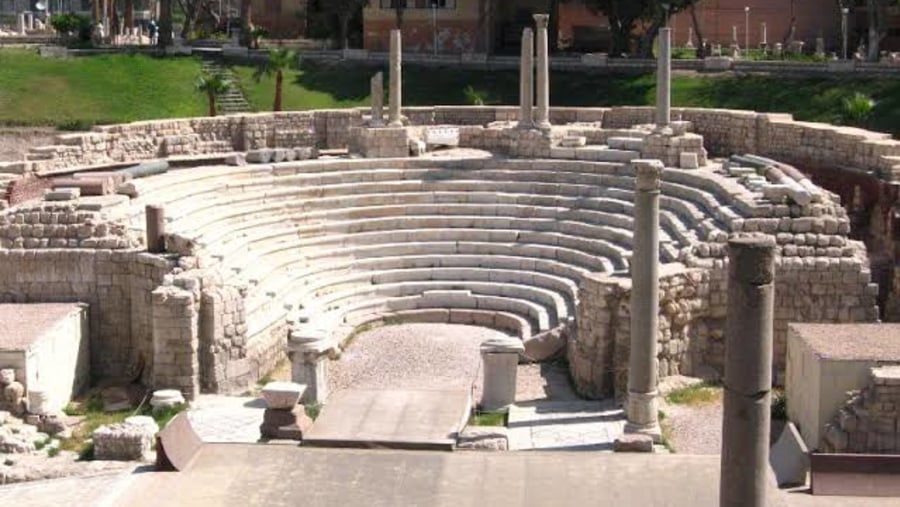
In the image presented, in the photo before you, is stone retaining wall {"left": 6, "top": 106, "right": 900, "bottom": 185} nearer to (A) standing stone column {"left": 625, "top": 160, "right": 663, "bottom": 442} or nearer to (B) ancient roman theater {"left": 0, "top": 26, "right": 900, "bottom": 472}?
(B) ancient roman theater {"left": 0, "top": 26, "right": 900, "bottom": 472}

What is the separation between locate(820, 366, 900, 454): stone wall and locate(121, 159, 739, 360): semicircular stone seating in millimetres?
6668

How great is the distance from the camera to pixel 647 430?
19688mm

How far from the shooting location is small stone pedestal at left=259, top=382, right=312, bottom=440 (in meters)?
19.4

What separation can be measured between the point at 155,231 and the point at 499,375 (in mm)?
7057

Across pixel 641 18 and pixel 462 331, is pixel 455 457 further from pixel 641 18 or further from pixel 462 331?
pixel 641 18

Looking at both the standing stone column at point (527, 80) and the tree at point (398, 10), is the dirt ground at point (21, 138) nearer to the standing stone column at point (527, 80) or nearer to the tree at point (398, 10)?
the tree at point (398, 10)

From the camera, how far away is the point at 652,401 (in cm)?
1980

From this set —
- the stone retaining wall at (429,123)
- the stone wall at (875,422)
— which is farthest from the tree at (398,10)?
the stone wall at (875,422)

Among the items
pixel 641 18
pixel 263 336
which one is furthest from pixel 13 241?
pixel 641 18

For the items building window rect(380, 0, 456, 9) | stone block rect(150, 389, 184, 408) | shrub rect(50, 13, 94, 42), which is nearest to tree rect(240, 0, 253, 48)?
building window rect(380, 0, 456, 9)

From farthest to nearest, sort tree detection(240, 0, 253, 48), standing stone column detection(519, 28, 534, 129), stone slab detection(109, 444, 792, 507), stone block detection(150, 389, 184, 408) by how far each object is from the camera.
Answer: tree detection(240, 0, 253, 48) < standing stone column detection(519, 28, 534, 129) < stone block detection(150, 389, 184, 408) < stone slab detection(109, 444, 792, 507)

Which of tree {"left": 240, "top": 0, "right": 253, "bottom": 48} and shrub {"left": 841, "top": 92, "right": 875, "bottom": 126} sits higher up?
tree {"left": 240, "top": 0, "right": 253, "bottom": 48}

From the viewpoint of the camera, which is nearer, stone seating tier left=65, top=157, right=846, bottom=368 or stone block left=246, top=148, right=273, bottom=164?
stone seating tier left=65, top=157, right=846, bottom=368

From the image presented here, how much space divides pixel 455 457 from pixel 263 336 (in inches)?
311
